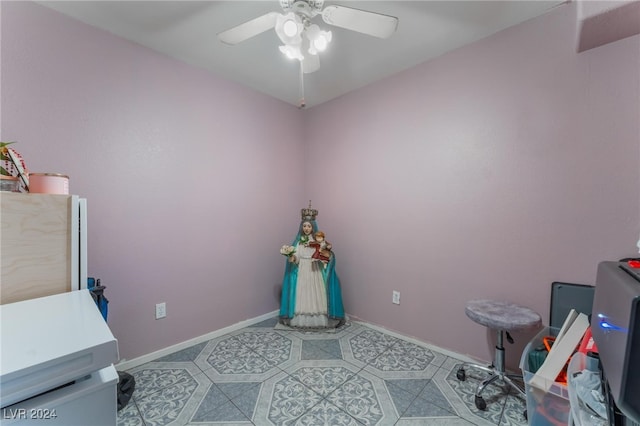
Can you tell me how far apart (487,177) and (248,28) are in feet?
5.78

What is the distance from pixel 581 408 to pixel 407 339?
1.54 meters

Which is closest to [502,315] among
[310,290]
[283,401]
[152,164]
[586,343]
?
[586,343]

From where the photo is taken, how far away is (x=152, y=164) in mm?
1979

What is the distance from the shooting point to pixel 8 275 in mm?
944

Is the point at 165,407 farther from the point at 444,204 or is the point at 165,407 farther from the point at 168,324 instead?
the point at 444,204

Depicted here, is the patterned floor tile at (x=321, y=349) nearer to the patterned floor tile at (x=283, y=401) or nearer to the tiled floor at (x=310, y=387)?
the tiled floor at (x=310, y=387)

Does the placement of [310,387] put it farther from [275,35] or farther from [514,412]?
[275,35]

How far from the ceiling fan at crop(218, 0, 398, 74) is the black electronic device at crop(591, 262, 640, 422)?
1.27 metres

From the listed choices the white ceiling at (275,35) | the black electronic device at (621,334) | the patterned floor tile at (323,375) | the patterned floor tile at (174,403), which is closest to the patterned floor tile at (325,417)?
the patterned floor tile at (323,375)

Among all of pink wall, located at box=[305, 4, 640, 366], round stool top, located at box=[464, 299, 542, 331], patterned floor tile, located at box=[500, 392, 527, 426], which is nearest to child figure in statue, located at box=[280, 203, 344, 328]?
pink wall, located at box=[305, 4, 640, 366]

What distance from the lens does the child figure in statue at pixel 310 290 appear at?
2467 mm

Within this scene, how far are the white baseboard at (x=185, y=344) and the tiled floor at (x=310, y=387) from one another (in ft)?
0.16

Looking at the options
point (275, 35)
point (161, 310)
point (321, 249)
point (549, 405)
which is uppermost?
point (275, 35)

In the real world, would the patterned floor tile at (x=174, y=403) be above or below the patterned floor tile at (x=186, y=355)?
above
